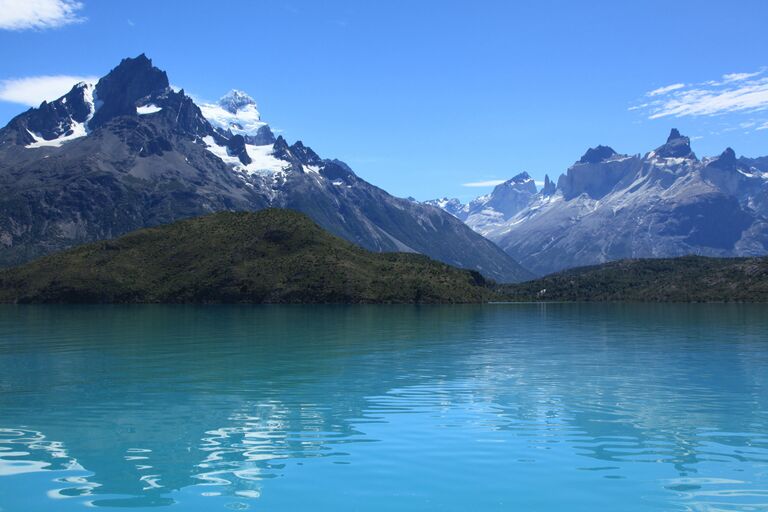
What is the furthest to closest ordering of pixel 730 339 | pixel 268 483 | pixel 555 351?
1. pixel 730 339
2. pixel 555 351
3. pixel 268 483

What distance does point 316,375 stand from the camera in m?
74.5

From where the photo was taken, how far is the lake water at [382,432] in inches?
1275

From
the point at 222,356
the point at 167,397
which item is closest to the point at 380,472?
the point at 167,397

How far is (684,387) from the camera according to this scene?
67.1 metres

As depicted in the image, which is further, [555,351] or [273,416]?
[555,351]

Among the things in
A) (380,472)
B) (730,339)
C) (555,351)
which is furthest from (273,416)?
(730,339)

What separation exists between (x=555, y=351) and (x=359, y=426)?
66.0 metres

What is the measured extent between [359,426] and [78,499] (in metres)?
20.1

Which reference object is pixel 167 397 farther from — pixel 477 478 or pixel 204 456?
pixel 477 478

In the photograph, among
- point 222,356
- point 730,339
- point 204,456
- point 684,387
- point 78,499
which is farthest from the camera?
point 730,339

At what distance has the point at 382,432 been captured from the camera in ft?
149

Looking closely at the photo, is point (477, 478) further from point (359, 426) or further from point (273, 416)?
point (273, 416)

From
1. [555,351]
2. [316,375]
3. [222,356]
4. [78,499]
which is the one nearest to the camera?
[78,499]

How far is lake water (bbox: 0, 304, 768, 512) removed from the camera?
32375mm
